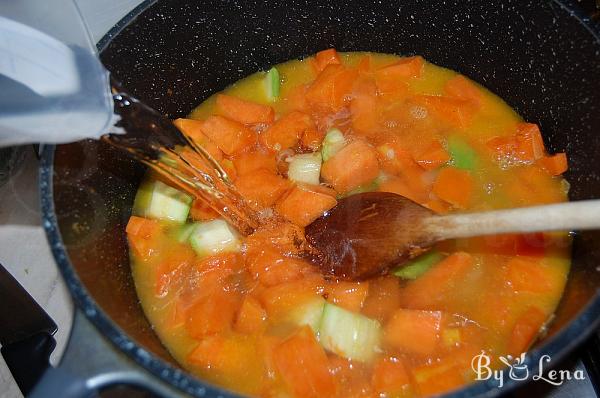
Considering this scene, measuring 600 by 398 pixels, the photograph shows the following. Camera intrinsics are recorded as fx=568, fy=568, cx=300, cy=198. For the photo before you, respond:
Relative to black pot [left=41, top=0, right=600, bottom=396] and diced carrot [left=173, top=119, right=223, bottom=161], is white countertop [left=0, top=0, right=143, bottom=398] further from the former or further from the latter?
diced carrot [left=173, top=119, right=223, bottom=161]

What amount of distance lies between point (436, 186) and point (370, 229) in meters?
0.41

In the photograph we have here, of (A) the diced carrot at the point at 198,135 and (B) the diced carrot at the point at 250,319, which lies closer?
(B) the diced carrot at the point at 250,319

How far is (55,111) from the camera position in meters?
1.47

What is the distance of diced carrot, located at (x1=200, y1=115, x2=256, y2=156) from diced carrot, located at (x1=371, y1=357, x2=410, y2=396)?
103 centimetres

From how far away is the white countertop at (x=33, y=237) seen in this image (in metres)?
2.20

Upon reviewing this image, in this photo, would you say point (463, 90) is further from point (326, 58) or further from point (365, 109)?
point (326, 58)

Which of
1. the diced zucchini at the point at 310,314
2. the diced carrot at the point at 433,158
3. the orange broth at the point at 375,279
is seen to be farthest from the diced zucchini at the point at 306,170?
the diced zucchini at the point at 310,314

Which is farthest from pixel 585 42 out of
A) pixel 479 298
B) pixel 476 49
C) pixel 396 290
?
pixel 396 290

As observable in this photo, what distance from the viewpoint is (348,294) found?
6.29 ft

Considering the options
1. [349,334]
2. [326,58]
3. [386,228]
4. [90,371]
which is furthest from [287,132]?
[90,371]

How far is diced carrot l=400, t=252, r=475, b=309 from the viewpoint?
190 centimetres

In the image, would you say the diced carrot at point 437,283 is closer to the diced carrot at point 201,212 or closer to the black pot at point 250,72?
the black pot at point 250,72

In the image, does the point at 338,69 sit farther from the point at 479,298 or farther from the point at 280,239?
the point at 479,298

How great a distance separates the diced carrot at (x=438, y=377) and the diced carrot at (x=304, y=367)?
0.87 ft
